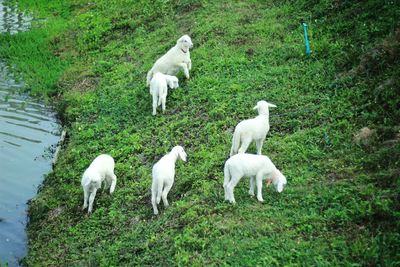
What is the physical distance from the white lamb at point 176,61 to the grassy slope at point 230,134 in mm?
543

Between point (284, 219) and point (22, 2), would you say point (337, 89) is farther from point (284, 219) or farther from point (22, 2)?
point (22, 2)

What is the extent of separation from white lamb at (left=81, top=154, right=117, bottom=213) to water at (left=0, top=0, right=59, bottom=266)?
5.85 ft

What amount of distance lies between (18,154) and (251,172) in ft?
26.6

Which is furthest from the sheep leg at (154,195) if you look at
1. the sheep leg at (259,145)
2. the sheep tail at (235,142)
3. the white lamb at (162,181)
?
the sheep leg at (259,145)

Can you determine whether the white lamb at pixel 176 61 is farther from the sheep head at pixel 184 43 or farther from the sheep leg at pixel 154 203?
the sheep leg at pixel 154 203

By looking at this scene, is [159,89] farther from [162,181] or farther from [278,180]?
[278,180]

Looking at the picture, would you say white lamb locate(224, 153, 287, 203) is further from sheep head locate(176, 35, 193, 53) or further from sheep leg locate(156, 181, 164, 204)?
sheep head locate(176, 35, 193, 53)

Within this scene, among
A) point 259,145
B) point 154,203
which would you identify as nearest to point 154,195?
point 154,203

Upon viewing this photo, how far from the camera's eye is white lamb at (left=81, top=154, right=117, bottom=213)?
1112 cm

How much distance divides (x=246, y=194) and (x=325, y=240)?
2102 mm

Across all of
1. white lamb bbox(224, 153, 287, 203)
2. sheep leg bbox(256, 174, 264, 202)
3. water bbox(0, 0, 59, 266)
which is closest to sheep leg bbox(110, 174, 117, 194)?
water bbox(0, 0, 59, 266)

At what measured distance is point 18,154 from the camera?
14.8 m

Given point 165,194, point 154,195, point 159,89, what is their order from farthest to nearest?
point 159,89, point 165,194, point 154,195

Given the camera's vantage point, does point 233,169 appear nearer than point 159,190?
Yes
